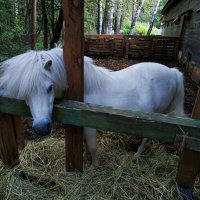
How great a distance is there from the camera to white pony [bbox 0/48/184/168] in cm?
162

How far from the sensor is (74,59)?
1630 millimetres

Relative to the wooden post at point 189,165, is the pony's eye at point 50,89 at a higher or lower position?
higher

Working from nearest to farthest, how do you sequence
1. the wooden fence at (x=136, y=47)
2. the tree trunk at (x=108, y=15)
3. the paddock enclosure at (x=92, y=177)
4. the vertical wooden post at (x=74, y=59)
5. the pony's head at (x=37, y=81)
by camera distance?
the vertical wooden post at (x=74, y=59), the pony's head at (x=37, y=81), the paddock enclosure at (x=92, y=177), the wooden fence at (x=136, y=47), the tree trunk at (x=108, y=15)

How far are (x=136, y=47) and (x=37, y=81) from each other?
10.2m

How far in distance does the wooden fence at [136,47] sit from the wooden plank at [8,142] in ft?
31.6

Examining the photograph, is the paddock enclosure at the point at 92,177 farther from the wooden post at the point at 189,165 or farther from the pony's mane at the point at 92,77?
the pony's mane at the point at 92,77

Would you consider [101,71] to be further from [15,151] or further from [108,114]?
[15,151]

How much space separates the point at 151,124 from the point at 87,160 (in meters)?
1.20

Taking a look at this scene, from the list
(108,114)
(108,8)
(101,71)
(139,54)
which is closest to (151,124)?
(108,114)

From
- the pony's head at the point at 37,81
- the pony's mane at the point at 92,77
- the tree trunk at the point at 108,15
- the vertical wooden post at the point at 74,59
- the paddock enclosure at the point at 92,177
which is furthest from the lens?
the tree trunk at the point at 108,15

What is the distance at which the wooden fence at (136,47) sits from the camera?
11.0 m

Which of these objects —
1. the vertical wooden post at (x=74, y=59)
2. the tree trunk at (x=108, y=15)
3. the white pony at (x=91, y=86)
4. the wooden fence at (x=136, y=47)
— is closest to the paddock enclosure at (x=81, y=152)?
the vertical wooden post at (x=74, y=59)

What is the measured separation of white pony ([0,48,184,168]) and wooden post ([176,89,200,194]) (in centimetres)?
86

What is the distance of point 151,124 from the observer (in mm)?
1522
